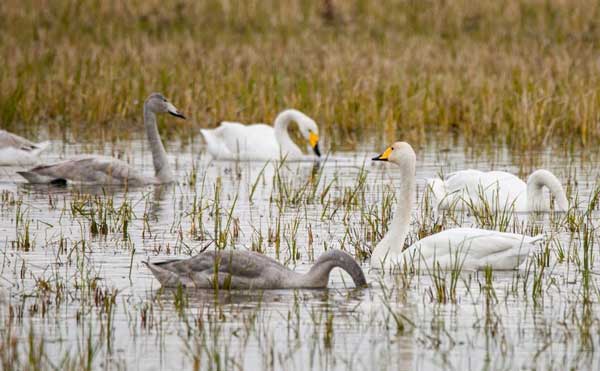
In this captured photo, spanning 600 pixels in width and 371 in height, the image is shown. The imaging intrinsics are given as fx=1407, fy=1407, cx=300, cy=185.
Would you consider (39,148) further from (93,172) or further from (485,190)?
(485,190)

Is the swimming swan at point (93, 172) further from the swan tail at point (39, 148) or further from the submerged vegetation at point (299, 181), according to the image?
the swan tail at point (39, 148)

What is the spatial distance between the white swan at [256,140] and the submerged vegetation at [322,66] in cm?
52

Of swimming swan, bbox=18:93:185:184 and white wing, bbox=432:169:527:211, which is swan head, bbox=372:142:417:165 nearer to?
white wing, bbox=432:169:527:211

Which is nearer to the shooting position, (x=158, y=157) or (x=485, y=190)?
(x=485, y=190)

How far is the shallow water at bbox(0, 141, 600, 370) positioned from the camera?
6539 millimetres

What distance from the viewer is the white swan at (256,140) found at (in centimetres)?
1572

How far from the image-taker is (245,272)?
8.20 metres

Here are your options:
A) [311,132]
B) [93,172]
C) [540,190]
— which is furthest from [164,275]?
[311,132]

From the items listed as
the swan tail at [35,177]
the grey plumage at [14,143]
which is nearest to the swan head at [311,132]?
the grey plumage at [14,143]

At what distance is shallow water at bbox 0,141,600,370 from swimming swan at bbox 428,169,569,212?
0.21 m

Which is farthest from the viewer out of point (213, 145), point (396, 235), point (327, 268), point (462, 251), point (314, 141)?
point (314, 141)

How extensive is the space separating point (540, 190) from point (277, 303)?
4405 millimetres

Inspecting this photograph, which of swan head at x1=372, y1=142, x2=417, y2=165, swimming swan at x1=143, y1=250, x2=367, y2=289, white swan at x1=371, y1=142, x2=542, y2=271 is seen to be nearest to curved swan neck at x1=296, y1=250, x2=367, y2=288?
swimming swan at x1=143, y1=250, x2=367, y2=289

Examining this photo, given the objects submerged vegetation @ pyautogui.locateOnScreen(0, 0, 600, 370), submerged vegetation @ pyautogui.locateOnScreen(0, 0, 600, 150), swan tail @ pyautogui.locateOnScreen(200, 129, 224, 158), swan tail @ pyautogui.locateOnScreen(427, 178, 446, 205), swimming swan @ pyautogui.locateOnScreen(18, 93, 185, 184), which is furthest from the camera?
submerged vegetation @ pyautogui.locateOnScreen(0, 0, 600, 150)
